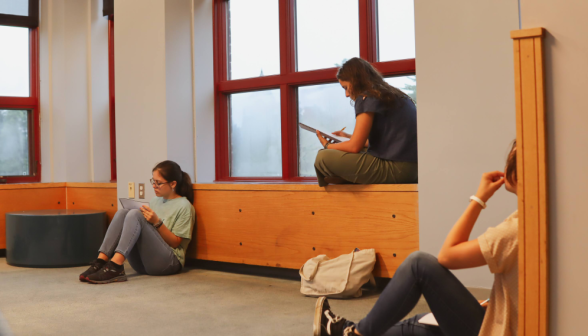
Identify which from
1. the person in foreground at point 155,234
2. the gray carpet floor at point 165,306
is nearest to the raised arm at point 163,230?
the person in foreground at point 155,234

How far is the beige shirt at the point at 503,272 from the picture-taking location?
134 cm

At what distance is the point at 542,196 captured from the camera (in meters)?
1.27

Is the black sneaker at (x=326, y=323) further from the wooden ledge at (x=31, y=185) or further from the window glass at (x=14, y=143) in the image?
the window glass at (x=14, y=143)

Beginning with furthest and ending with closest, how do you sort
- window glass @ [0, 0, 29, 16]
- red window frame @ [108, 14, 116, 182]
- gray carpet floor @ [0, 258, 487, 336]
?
red window frame @ [108, 14, 116, 182]
window glass @ [0, 0, 29, 16]
gray carpet floor @ [0, 258, 487, 336]

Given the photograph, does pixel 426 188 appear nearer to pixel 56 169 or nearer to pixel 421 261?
pixel 421 261

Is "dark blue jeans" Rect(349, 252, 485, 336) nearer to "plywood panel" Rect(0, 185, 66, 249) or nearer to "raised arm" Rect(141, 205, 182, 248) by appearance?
"raised arm" Rect(141, 205, 182, 248)

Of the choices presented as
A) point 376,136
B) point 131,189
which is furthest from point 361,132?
point 131,189

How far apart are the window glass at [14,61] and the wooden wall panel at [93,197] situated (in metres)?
1.05

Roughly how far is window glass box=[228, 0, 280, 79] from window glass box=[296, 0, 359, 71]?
204 mm

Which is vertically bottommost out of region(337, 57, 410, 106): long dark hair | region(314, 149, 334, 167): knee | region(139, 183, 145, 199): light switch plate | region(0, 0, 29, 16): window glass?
region(139, 183, 145, 199): light switch plate

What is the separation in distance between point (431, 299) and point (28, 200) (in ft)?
13.7

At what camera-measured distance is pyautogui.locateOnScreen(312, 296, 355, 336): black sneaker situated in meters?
1.91

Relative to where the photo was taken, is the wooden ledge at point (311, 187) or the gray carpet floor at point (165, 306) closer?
the gray carpet floor at point (165, 306)

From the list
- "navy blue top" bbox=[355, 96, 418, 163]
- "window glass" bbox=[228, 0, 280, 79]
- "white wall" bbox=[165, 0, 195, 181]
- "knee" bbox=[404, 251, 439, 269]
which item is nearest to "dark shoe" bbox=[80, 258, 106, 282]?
"white wall" bbox=[165, 0, 195, 181]
